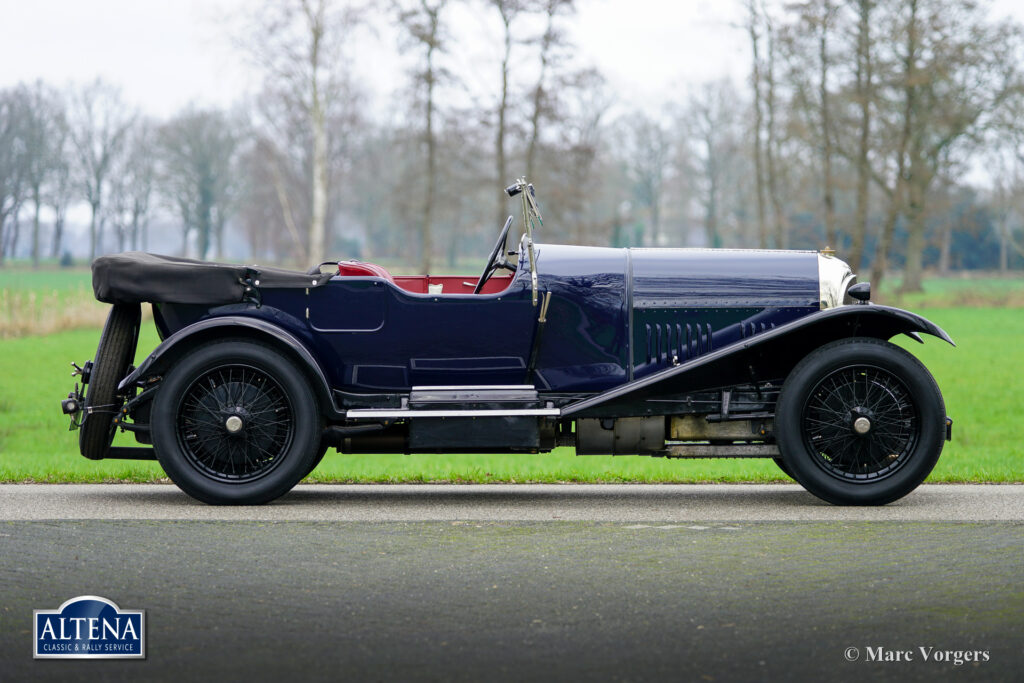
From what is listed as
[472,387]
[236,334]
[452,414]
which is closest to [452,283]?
[472,387]

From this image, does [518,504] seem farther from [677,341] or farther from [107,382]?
[107,382]

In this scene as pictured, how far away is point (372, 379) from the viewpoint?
22.2ft

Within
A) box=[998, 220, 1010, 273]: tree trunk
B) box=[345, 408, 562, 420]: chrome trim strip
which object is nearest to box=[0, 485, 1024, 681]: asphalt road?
box=[345, 408, 562, 420]: chrome trim strip

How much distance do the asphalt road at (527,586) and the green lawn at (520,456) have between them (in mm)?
1184

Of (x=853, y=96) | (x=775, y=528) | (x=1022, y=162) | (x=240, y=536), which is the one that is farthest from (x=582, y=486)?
(x=1022, y=162)

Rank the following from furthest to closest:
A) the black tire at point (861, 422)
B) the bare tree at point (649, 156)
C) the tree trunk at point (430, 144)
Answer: the bare tree at point (649, 156) → the tree trunk at point (430, 144) → the black tire at point (861, 422)

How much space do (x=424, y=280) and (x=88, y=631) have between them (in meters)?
3.85

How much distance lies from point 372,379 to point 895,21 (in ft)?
96.1

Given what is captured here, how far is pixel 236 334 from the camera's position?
6.67 metres

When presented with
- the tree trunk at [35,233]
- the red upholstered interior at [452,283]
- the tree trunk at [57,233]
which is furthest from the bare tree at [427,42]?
the red upholstered interior at [452,283]

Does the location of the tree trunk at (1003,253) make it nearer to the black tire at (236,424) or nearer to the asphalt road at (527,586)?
the asphalt road at (527,586)

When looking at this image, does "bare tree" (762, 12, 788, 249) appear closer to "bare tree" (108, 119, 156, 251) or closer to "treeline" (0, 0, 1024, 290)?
"treeline" (0, 0, 1024, 290)

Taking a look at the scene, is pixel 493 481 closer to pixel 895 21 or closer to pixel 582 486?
pixel 582 486

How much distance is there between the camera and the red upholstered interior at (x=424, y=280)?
7.18 metres
